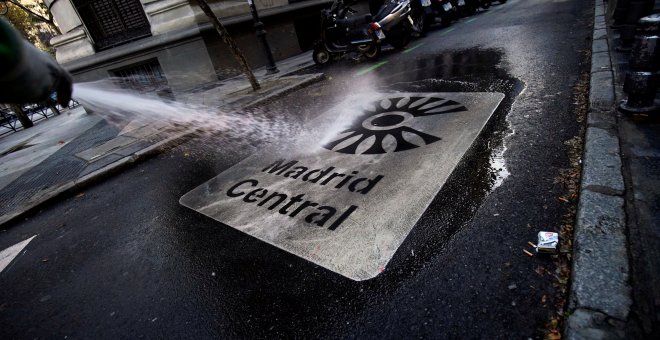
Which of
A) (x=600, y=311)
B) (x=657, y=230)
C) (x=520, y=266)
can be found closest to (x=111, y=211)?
(x=520, y=266)

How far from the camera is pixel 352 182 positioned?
3.08 meters

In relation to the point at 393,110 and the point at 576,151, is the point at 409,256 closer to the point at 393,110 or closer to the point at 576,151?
the point at 576,151

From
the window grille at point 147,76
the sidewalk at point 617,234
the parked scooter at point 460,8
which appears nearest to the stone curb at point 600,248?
the sidewalk at point 617,234

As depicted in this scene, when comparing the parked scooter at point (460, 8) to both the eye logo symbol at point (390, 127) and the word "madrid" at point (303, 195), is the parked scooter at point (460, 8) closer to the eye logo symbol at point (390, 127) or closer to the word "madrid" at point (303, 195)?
the eye logo symbol at point (390, 127)

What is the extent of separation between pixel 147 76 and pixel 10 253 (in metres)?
8.48

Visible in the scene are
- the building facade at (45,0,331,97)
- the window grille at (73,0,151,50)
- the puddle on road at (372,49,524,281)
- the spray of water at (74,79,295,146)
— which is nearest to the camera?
the puddle on road at (372,49,524,281)

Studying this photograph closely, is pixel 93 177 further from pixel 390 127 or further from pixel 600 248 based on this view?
pixel 600 248

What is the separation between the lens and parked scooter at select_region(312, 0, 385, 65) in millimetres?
8562

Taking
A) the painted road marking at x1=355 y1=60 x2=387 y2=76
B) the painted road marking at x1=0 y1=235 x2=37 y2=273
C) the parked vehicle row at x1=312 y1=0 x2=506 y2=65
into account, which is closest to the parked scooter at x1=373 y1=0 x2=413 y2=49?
the parked vehicle row at x1=312 y1=0 x2=506 y2=65

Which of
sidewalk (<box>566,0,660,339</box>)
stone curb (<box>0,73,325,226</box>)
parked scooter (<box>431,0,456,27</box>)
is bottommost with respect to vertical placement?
sidewalk (<box>566,0,660,339</box>)

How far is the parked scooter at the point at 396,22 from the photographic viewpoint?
8719 mm

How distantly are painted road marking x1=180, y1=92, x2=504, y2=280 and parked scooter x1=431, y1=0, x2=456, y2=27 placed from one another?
8371 millimetres

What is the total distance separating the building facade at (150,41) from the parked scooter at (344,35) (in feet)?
10.5

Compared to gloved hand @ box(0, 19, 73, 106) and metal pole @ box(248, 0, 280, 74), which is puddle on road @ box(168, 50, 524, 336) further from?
metal pole @ box(248, 0, 280, 74)
